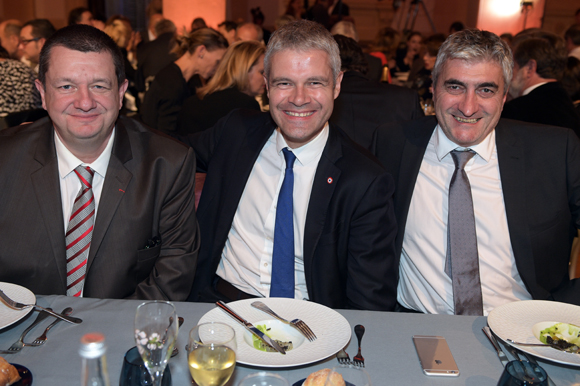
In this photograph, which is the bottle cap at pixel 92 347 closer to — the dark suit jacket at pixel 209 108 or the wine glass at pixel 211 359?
the wine glass at pixel 211 359

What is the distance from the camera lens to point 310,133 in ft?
6.47

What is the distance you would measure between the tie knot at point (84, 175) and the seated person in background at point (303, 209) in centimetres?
53

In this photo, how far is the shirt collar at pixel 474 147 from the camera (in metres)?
2.02

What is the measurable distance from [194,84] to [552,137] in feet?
14.3

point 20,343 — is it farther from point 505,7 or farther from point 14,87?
point 505,7

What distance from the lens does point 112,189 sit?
1.81 metres

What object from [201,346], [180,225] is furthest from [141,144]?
[201,346]

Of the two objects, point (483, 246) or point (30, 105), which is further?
point (30, 105)

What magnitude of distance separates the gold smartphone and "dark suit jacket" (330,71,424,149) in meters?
2.09

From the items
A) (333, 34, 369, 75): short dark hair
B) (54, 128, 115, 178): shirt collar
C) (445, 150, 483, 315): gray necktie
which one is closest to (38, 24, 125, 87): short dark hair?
(54, 128, 115, 178): shirt collar

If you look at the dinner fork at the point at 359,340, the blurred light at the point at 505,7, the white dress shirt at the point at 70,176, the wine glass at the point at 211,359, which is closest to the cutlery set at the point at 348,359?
the dinner fork at the point at 359,340

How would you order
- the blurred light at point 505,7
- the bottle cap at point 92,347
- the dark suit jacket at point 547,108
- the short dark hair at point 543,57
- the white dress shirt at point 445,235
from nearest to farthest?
1. the bottle cap at point 92,347
2. the white dress shirt at point 445,235
3. the dark suit jacket at point 547,108
4. the short dark hair at point 543,57
5. the blurred light at point 505,7

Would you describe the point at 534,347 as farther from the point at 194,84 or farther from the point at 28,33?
the point at 28,33

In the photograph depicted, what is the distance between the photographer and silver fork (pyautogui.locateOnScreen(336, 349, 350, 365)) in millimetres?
1230
